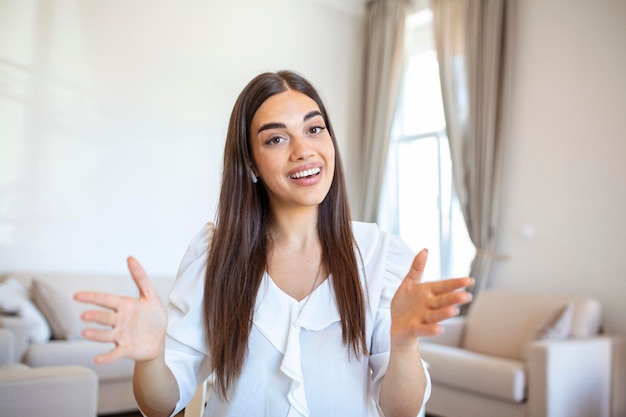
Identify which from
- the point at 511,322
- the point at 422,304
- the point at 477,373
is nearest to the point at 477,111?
the point at 511,322

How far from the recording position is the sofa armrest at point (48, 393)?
1615 mm

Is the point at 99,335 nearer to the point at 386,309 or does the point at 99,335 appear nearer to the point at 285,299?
the point at 285,299

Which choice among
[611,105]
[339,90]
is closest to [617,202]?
[611,105]

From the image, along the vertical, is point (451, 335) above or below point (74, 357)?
above

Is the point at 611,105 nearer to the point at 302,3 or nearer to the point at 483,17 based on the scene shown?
the point at 483,17

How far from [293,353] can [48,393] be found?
0.93 metres

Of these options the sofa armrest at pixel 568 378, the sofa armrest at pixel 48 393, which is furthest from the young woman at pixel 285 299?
the sofa armrest at pixel 568 378

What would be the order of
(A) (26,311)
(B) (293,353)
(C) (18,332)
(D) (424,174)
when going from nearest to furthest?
1. (B) (293,353)
2. (C) (18,332)
3. (A) (26,311)
4. (D) (424,174)

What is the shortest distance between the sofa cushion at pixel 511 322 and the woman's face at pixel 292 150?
255 centimetres

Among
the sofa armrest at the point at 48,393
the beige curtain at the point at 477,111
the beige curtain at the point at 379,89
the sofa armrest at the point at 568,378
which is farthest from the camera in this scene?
the beige curtain at the point at 379,89

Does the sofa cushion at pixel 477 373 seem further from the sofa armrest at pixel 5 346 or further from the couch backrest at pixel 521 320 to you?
the sofa armrest at pixel 5 346

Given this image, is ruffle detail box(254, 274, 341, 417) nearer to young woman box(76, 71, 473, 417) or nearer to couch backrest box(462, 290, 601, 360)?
young woman box(76, 71, 473, 417)

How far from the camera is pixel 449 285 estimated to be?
3.05 feet

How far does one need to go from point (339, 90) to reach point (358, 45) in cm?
55
